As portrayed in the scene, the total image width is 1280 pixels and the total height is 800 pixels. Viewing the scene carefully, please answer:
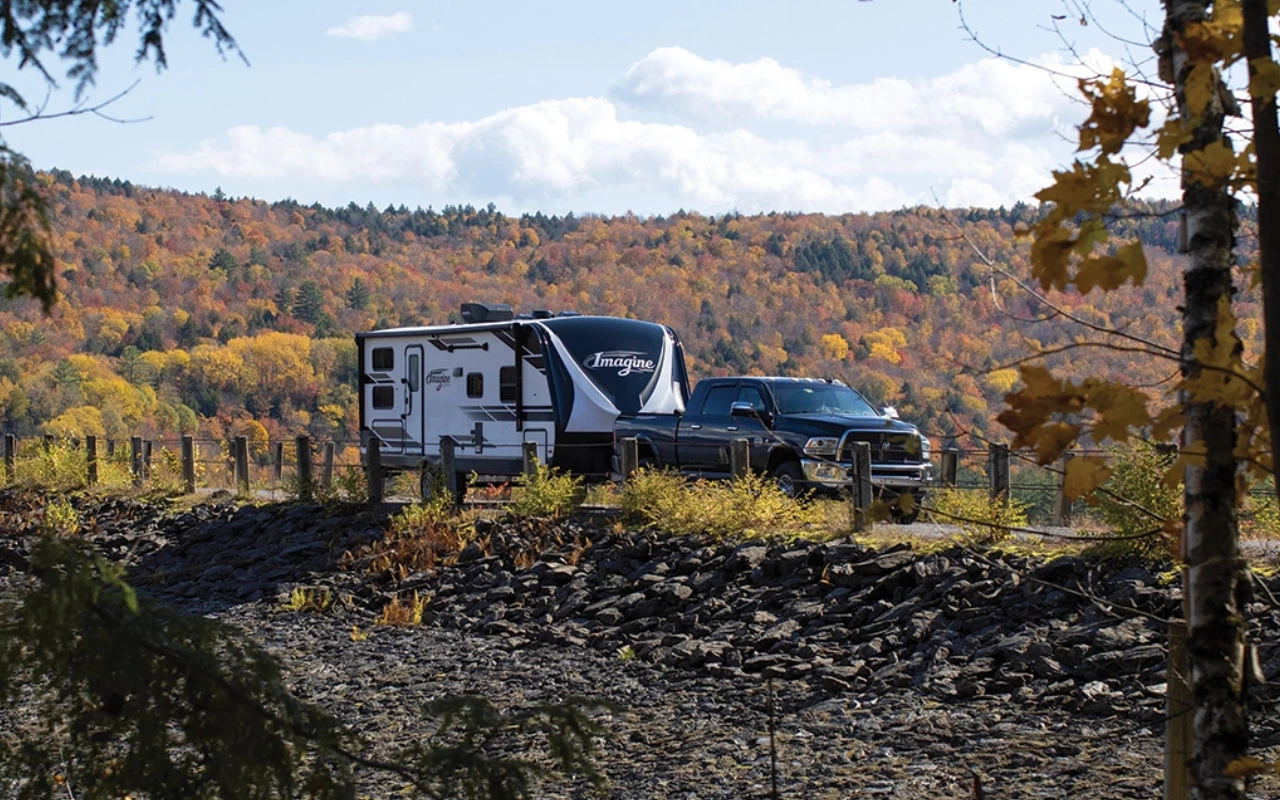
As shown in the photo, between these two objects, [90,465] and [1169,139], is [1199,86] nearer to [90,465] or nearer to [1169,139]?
[1169,139]

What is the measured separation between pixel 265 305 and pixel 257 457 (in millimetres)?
30780

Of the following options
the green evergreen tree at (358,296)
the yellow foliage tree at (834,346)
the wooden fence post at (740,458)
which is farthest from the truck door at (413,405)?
the green evergreen tree at (358,296)

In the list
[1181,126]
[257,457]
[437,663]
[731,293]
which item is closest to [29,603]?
[1181,126]

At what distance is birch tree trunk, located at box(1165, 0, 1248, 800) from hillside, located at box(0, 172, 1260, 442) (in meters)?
36.9

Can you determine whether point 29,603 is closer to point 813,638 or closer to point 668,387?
point 813,638

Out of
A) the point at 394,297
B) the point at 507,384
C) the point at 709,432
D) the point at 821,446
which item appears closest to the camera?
the point at 821,446

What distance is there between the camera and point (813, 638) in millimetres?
12633

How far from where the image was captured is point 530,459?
20.3 metres

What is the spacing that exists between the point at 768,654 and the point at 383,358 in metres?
12.9

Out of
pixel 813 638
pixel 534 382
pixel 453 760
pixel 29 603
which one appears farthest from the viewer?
pixel 534 382

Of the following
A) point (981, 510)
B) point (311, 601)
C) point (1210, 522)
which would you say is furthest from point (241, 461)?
point (1210, 522)

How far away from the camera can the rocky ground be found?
922 centimetres

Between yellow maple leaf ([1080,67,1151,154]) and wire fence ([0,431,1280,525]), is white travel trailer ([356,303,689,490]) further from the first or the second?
yellow maple leaf ([1080,67,1151,154])

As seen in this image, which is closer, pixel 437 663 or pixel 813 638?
pixel 813 638
